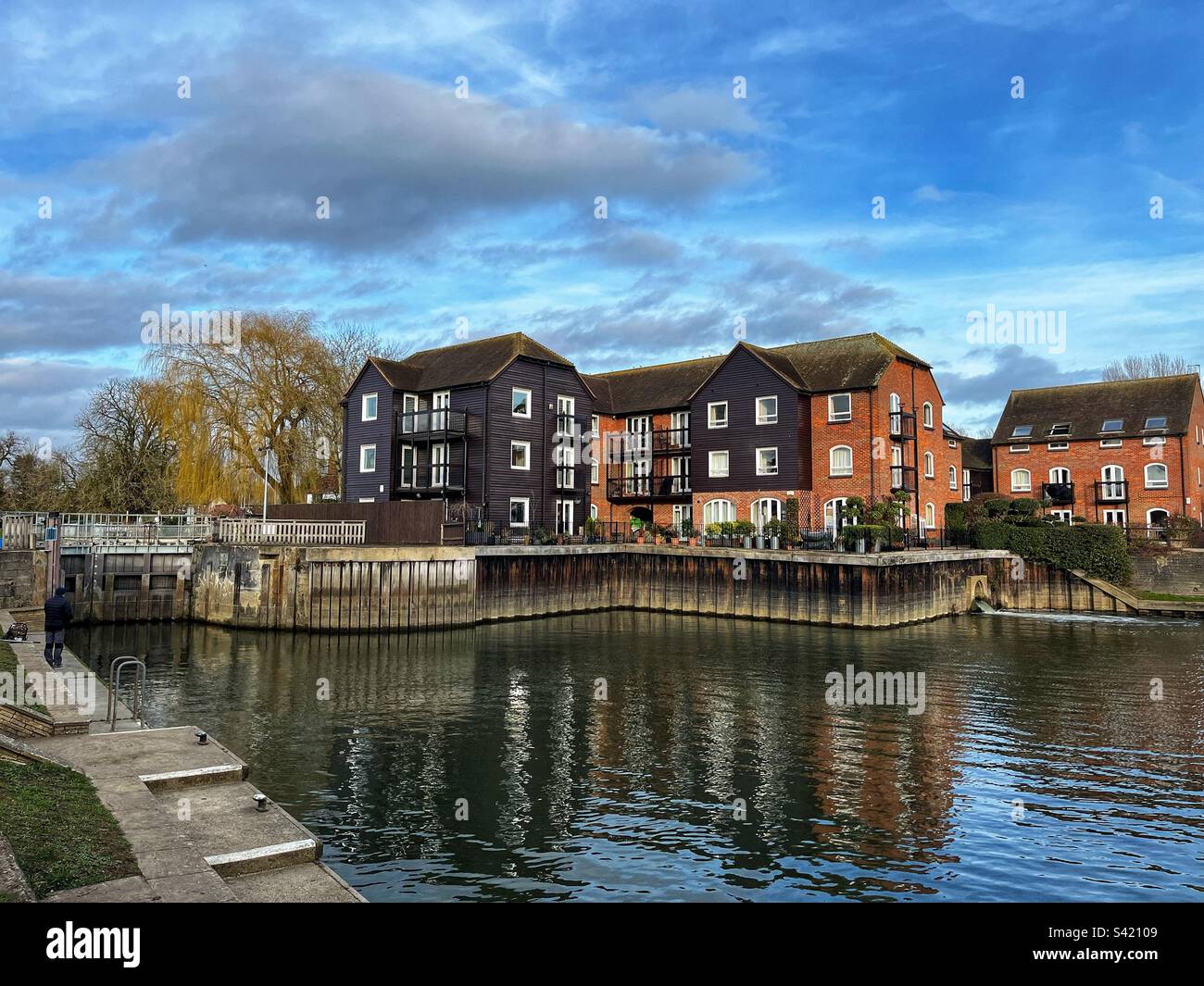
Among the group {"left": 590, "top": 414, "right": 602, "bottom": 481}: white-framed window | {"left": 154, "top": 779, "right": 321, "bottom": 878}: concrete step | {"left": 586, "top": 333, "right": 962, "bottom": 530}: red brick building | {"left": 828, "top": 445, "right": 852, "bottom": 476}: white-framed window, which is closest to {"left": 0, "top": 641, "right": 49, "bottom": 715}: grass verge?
{"left": 154, "top": 779, "right": 321, "bottom": 878}: concrete step

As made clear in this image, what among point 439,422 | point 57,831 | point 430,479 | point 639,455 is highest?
point 439,422

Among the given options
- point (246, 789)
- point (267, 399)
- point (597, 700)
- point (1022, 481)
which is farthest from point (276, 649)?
point (1022, 481)

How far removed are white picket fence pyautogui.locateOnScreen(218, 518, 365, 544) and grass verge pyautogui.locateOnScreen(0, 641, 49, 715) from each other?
1353 cm

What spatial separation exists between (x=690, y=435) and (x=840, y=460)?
31.2 feet

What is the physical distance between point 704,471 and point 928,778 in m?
33.4

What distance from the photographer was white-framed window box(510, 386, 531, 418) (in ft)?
143

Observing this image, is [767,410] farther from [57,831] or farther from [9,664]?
[57,831]

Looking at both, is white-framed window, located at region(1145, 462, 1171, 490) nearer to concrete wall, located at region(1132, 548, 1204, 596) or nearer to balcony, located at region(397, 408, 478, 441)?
concrete wall, located at region(1132, 548, 1204, 596)

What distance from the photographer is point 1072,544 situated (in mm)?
41344

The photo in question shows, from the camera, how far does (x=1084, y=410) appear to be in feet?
182

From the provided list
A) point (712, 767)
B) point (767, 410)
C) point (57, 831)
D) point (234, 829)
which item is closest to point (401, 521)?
point (767, 410)

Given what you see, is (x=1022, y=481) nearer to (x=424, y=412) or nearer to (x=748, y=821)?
(x=424, y=412)
